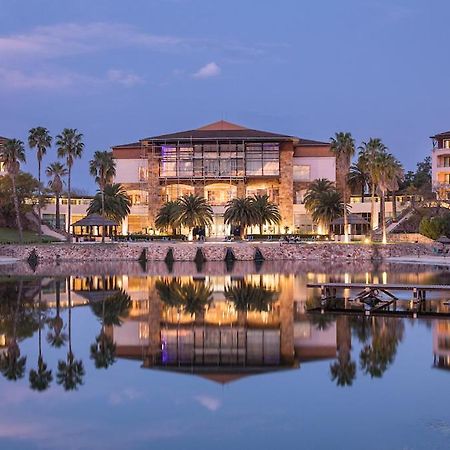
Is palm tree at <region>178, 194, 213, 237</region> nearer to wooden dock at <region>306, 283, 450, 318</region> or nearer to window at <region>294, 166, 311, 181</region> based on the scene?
window at <region>294, 166, 311, 181</region>

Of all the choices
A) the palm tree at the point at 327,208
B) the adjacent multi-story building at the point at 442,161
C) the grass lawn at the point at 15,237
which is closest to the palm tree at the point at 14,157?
the grass lawn at the point at 15,237

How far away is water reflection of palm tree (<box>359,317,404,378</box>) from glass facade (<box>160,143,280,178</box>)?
66.5 m

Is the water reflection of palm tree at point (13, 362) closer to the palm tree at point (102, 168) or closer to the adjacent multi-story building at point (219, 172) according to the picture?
the palm tree at point (102, 168)

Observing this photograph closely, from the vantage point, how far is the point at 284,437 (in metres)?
12.8

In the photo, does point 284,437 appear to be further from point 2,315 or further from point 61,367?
point 2,315

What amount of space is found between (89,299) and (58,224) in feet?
179

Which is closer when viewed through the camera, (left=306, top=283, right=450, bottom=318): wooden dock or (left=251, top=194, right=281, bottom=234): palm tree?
(left=306, top=283, right=450, bottom=318): wooden dock

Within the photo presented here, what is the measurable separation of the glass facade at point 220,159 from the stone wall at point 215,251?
24.9m

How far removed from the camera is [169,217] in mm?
79688

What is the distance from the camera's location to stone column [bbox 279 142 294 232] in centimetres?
9062

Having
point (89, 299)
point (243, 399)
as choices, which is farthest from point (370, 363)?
point (89, 299)

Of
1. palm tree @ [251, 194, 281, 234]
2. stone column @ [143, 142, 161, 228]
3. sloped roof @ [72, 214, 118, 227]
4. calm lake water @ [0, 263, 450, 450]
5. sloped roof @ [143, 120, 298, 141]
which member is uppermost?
sloped roof @ [143, 120, 298, 141]

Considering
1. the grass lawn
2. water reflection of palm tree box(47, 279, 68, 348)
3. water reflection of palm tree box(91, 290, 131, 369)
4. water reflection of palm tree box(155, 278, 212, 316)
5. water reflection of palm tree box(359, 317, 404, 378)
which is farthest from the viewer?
the grass lawn

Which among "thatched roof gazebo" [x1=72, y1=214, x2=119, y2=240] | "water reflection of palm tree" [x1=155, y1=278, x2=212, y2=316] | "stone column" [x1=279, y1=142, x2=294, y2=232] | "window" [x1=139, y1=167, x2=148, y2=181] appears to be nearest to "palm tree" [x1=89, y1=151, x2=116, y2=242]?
"thatched roof gazebo" [x1=72, y1=214, x2=119, y2=240]
